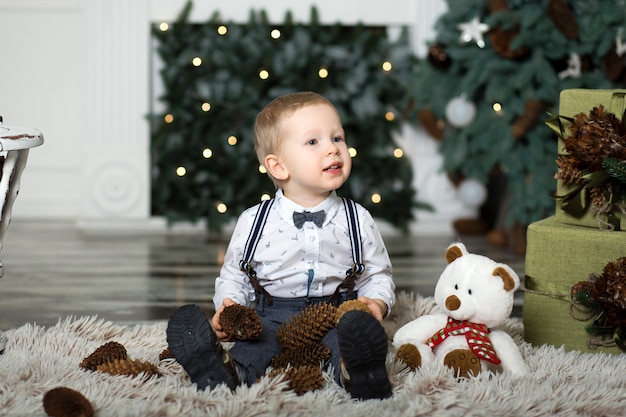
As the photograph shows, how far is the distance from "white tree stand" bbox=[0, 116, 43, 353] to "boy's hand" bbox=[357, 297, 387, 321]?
0.79m

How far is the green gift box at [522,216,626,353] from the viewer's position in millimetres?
1923

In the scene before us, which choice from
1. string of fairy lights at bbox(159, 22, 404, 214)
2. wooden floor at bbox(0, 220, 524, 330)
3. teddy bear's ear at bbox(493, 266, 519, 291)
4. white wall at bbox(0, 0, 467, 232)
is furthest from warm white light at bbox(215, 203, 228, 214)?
teddy bear's ear at bbox(493, 266, 519, 291)

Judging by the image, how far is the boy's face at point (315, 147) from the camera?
180 cm

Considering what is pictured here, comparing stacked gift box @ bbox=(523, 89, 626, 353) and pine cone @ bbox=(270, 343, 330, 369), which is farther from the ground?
stacked gift box @ bbox=(523, 89, 626, 353)

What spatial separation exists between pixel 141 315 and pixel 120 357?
613mm

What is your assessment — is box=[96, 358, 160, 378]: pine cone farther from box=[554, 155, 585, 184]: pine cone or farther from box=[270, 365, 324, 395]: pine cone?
box=[554, 155, 585, 184]: pine cone

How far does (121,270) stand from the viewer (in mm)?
3057

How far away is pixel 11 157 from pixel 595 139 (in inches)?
50.1

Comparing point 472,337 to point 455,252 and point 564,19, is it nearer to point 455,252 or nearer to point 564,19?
point 455,252

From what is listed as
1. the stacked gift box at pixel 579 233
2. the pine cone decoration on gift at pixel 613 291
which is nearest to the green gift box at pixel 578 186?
the stacked gift box at pixel 579 233

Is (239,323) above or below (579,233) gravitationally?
below

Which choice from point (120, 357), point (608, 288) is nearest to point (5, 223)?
point (120, 357)

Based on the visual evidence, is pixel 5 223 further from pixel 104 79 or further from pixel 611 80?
pixel 611 80

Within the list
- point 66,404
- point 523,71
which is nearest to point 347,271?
point 66,404
